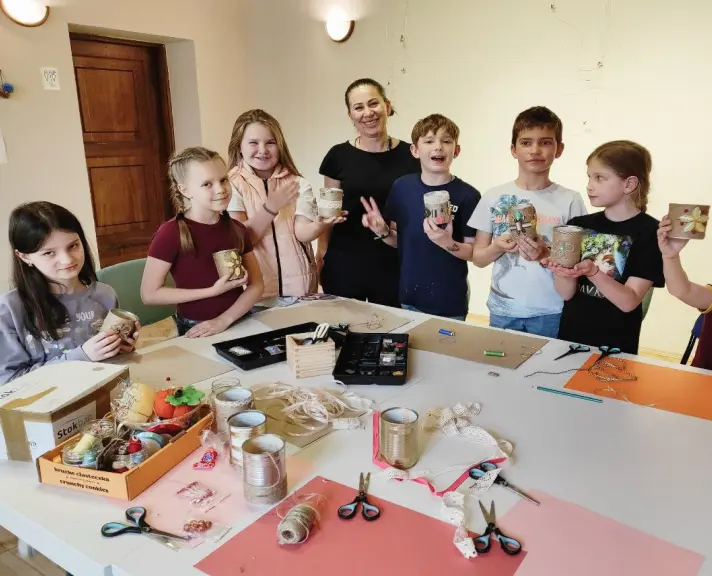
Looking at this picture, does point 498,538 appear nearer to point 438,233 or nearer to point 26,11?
point 438,233

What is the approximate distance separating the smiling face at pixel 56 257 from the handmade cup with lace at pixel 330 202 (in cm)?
78

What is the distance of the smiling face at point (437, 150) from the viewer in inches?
80.7

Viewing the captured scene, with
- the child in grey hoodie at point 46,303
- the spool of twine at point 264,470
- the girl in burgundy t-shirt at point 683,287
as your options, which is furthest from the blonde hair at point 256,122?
the spool of twine at point 264,470

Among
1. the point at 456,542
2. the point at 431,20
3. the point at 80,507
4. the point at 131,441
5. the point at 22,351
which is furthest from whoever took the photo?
the point at 431,20

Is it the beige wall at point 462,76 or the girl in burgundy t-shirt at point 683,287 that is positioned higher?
the beige wall at point 462,76

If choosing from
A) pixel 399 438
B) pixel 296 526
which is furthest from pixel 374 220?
pixel 296 526

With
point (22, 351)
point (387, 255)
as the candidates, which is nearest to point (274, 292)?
point (387, 255)

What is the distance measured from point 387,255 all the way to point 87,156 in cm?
261

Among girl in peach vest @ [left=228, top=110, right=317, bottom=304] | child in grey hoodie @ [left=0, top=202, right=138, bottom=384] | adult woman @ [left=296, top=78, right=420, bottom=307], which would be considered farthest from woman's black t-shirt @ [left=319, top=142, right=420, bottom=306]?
child in grey hoodie @ [left=0, top=202, right=138, bottom=384]

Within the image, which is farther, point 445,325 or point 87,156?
point 87,156

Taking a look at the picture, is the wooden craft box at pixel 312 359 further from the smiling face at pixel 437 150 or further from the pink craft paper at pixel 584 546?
the smiling face at pixel 437 150

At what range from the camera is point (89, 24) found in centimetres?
354

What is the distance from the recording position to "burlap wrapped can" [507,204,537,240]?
5.60ft

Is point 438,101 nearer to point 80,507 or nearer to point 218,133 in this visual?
point 218,133
